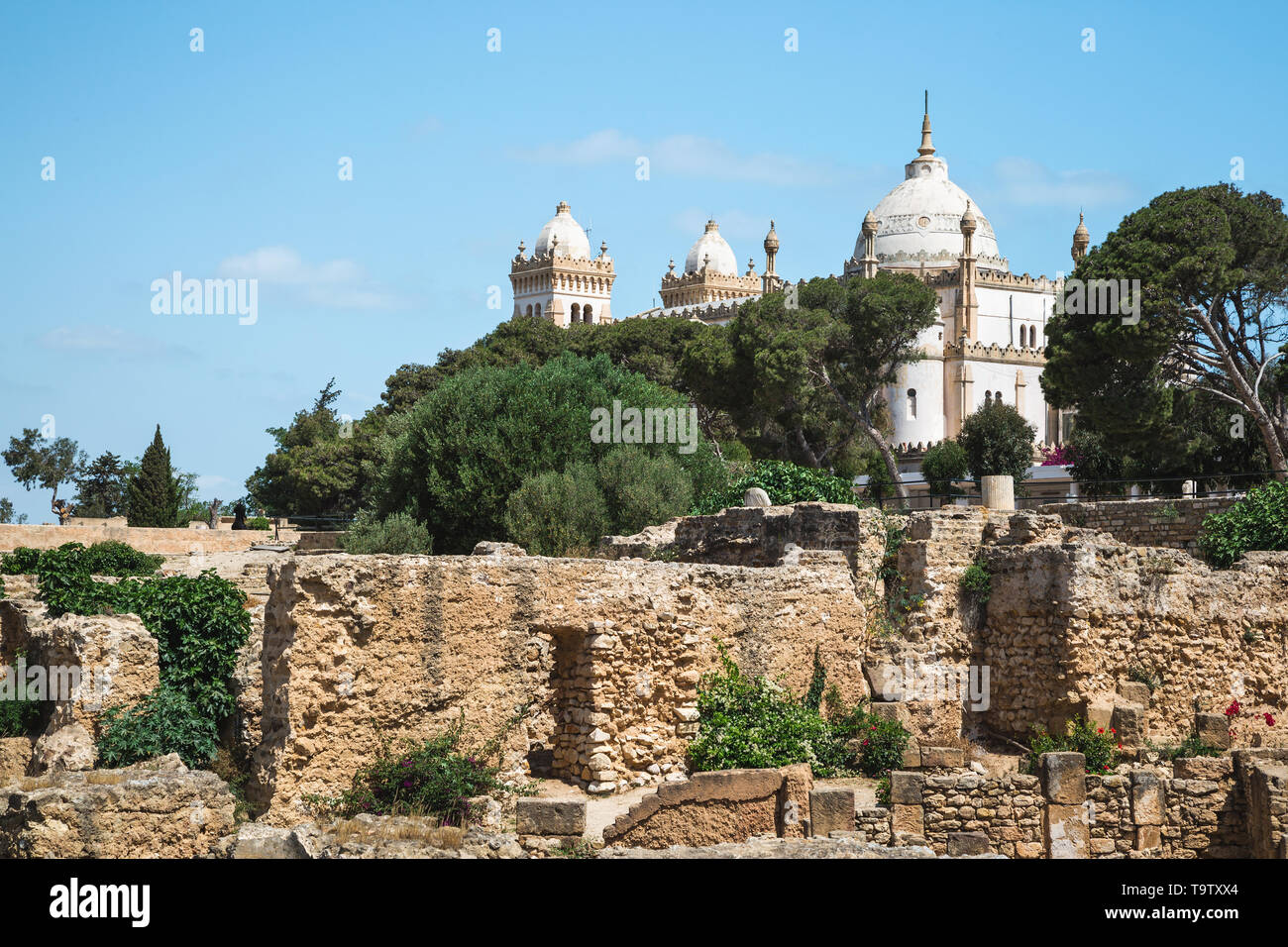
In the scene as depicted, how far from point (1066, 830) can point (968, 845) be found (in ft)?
4.01

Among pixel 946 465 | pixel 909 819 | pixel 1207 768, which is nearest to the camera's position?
pixel 909 819

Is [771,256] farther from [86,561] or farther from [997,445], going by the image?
[86,561]

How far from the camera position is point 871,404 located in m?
60.5

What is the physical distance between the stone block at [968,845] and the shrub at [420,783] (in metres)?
3.52

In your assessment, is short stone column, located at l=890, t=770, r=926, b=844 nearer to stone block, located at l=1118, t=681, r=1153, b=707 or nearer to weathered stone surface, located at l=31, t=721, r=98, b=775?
stone block, located at l=1118, t=681, r=1153, b=707

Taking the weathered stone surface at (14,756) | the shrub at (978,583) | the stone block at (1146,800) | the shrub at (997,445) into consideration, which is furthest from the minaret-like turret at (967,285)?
the stone block at (1146,800)

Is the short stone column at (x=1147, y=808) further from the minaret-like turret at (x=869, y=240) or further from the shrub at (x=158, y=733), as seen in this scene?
the minaret-like turret at (x=869, y=240)

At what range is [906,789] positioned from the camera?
12.7 metres

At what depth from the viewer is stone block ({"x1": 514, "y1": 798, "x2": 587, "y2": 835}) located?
10.7m

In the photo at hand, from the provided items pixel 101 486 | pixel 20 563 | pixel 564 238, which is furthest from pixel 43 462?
pixel 564 238

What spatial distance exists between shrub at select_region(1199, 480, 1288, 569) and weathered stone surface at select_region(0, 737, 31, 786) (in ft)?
47.7

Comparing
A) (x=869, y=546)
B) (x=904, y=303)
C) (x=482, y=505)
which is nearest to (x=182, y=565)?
(x=482, y=505)
